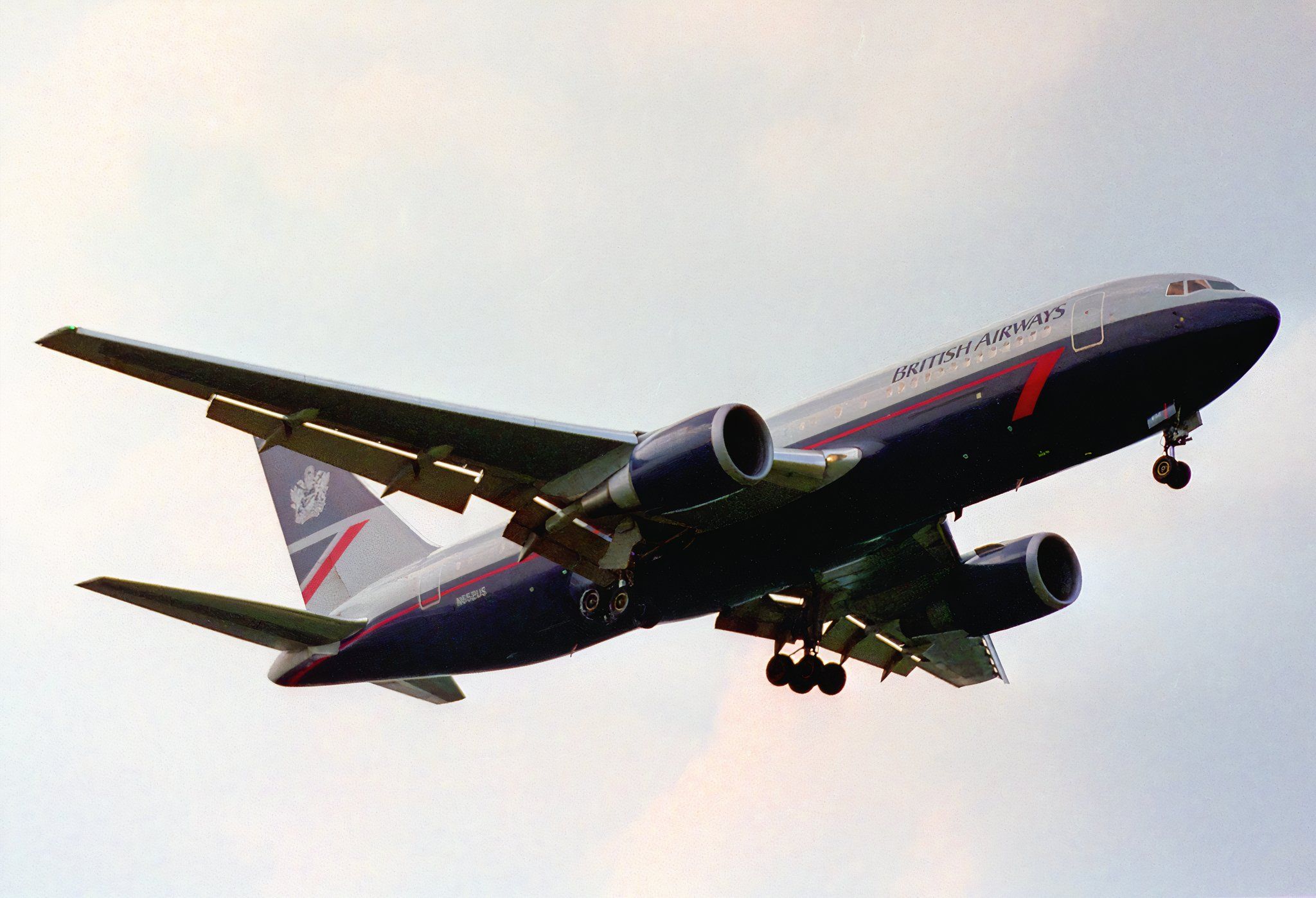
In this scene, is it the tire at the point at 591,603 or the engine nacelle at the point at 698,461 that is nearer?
the engine nacelle at the point at 698,461

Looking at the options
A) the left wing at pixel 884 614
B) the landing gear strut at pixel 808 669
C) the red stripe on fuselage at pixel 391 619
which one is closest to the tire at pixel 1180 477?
the left wing at pixel 884 614

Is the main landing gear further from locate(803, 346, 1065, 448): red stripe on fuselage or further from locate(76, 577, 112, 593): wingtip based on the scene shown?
locate(76, 577, 112, 593): wingtip

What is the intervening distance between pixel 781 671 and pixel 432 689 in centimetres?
737

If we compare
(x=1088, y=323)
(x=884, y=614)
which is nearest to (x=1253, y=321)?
(x=1088, y=323)

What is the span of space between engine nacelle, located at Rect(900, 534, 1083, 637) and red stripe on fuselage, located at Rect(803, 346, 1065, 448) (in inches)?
248

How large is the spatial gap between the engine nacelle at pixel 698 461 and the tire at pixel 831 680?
799cm

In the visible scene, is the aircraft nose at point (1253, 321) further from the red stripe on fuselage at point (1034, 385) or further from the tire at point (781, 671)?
the tire at point (781, 671)

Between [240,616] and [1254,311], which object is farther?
[240,616]

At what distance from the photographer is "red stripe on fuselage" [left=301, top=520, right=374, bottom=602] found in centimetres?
3109

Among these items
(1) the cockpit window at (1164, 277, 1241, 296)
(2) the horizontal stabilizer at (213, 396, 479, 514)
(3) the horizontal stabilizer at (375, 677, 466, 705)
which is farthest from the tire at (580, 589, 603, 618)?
(1) the cockpit window at (1164, 277, 1241, 296)

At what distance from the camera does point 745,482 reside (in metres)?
20.7

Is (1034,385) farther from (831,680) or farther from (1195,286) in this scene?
(831,680)

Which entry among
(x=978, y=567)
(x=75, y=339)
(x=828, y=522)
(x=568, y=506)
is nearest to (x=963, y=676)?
(x=978, y=567)

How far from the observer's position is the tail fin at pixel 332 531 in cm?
3033
